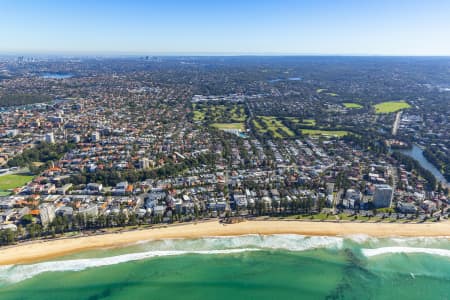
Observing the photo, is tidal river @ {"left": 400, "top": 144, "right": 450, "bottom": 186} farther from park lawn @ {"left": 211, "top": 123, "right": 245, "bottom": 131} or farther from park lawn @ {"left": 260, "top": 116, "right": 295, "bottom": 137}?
park lawn @ {"left": 211, "top": 123, "right": 245, "bottom": 131}

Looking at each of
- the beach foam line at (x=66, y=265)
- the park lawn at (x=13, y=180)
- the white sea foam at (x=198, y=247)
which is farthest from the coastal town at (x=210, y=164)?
the beach foam line at (x=66, y=265)

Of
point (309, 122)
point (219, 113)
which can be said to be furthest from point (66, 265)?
point (309, 122)

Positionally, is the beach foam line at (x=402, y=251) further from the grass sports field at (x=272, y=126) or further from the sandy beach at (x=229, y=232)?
the grass sports field at (x=272, y=126)

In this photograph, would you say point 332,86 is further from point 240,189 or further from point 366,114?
point 240,189

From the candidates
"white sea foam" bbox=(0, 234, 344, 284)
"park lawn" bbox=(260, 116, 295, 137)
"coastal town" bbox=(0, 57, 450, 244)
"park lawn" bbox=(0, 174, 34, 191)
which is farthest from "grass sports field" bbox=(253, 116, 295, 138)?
"park lawn" bbox=(0, 174, 34, 191)

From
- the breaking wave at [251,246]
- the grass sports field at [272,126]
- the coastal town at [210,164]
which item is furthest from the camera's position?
the grass sports field at [272,126]

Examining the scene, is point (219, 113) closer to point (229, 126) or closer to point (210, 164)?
point (229, 126)
